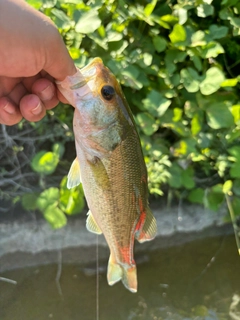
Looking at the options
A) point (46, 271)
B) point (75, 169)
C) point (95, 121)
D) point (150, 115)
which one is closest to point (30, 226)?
point (46, 271)

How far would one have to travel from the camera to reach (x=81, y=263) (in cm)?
Answer: 248

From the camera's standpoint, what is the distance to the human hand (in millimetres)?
956

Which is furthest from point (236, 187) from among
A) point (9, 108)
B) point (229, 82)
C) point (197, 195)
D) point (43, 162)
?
point (9, 108)

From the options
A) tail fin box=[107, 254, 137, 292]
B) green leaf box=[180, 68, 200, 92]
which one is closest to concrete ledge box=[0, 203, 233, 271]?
green leaf box=[180, 68, 200, 92]

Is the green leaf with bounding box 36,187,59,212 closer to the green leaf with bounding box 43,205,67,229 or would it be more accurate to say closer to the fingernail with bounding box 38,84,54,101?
the green leaf with bounding box 43,205,67,229

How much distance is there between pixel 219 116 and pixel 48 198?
1049 mm

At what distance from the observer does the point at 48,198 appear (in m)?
2.09

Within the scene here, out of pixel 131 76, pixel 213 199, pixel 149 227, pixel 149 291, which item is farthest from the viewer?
pixel 149 291

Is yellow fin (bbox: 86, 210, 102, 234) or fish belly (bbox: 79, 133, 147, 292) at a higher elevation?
fish belly (bbox: 79, 133, 147, 292)

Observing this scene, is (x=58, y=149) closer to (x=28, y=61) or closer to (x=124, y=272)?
(x=124, y=272)

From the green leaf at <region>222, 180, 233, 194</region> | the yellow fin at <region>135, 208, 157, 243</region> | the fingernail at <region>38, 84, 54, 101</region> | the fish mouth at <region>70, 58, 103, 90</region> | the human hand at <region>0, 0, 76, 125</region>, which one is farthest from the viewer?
the green leaf at <region>222, 180, 233, 194</region>

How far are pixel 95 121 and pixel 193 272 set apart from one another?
1.76 metres

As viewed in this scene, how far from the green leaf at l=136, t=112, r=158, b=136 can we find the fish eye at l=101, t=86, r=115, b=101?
0.88 metres

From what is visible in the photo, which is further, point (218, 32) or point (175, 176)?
point (175, 176)
